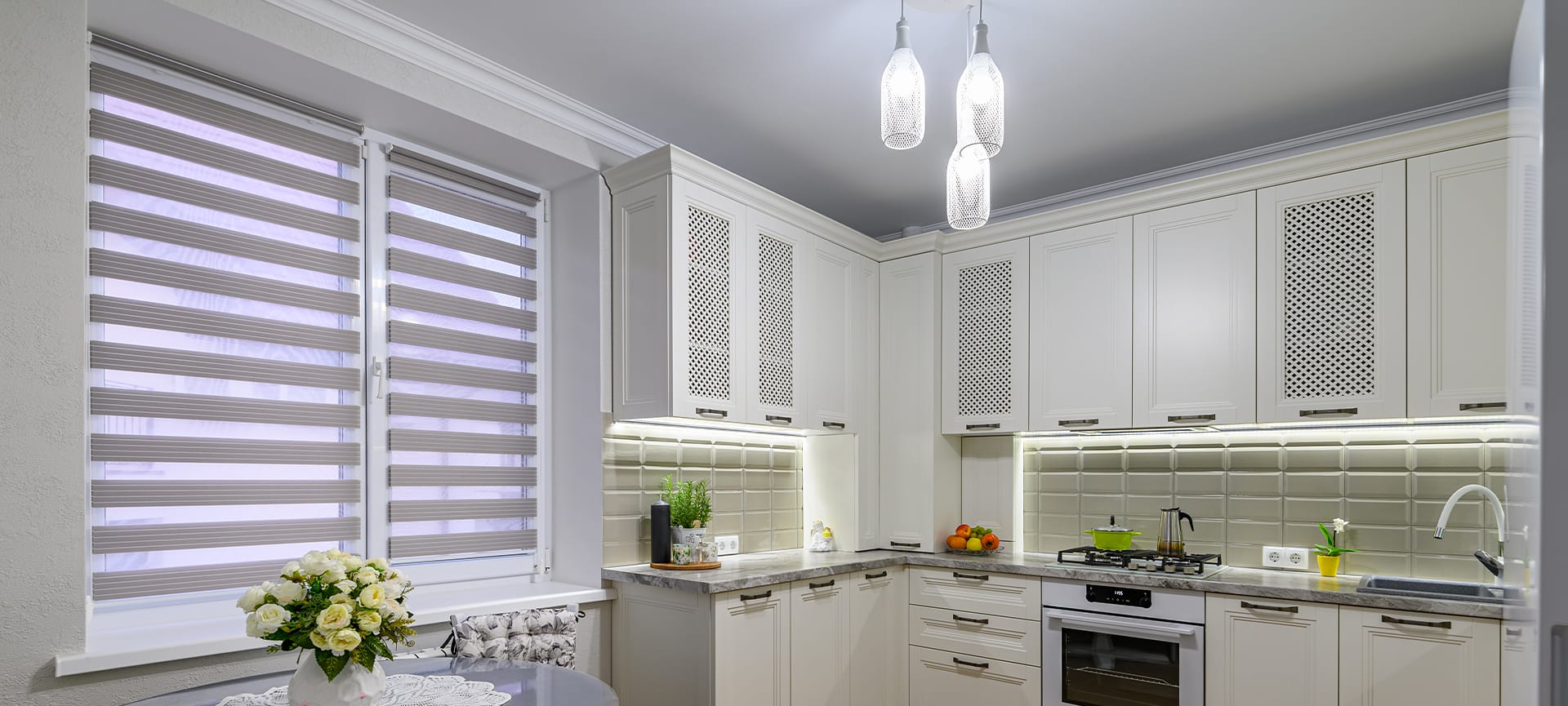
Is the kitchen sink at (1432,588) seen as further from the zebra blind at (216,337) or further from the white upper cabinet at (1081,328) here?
the zebra blind at (216,337)

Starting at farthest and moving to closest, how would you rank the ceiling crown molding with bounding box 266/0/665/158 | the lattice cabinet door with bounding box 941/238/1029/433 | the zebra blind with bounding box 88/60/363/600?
the lattice cabinet door with bounding box 941/238/1029/433, the ceiling crown molding with bounding box 266/0/665/158, the zebra blind with bounding box 88/60/363/600

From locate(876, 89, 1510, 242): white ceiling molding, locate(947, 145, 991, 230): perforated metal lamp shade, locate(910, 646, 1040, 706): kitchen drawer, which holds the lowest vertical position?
locate(910, 646, 1040, 706): kitchen drawer

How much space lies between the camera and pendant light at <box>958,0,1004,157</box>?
2.14m

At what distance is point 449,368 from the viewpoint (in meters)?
3.27

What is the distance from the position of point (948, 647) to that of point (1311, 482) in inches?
64.7

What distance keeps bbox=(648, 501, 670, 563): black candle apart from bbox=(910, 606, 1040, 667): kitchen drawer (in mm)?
1226

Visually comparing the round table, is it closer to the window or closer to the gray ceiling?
the window

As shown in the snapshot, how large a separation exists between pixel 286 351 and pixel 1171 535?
135 inches

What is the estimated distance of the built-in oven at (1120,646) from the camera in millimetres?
3234

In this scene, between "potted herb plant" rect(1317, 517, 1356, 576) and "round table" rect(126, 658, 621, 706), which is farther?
"potted herb plant" rect(1317, 517, 1356, 576)

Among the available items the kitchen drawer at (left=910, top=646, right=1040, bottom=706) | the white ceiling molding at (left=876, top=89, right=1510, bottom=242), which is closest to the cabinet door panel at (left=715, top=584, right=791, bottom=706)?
the kitchen drawer at (left=910, top=646, right=1040, bottom=706)

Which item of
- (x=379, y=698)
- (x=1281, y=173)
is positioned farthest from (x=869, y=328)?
(x=379, y=698)

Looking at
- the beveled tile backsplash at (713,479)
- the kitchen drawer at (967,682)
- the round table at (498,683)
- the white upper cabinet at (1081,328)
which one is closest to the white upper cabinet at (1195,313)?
the white upper cabinet at (1081,328)

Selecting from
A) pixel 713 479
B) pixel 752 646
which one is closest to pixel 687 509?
pixel 713 479
